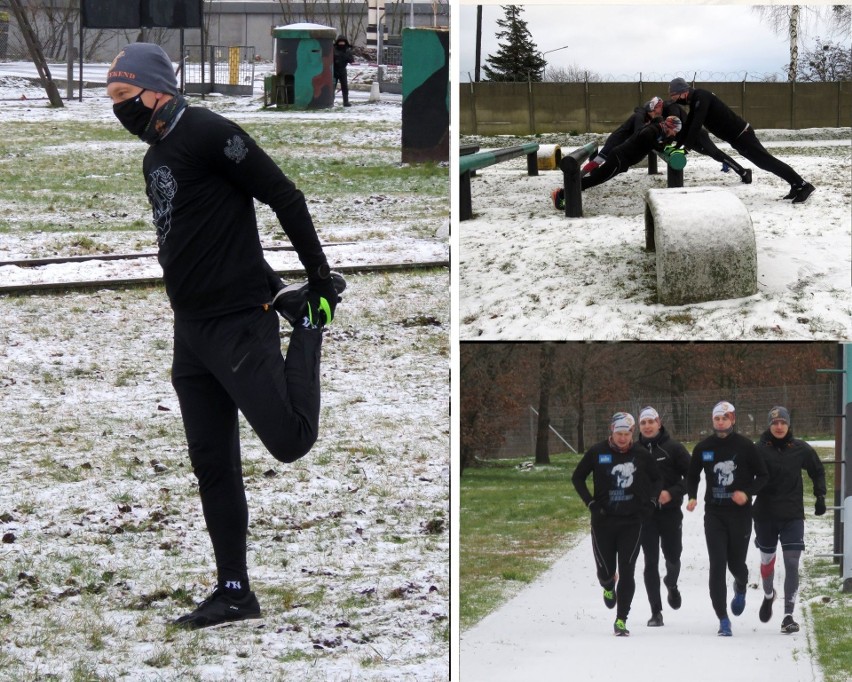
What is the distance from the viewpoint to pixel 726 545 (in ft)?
11.1

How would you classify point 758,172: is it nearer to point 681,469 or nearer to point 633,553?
point 681,469

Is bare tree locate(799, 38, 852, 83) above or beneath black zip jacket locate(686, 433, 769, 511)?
above

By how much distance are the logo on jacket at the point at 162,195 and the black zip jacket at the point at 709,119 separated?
1.11m

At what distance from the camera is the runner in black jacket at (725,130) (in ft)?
9.12

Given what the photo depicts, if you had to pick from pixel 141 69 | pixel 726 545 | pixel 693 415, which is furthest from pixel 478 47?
pixel 726 545

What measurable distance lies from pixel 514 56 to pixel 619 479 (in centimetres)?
108

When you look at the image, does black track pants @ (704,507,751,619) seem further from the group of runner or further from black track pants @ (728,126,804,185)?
black track pants @ (728,126,804,185)

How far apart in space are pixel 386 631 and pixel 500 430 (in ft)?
2.07

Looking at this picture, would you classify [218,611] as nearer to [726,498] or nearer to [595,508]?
[595,508]

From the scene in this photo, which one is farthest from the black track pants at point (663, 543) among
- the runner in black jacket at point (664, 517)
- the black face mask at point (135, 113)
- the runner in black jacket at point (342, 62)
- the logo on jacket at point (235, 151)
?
the runner in black jacket at point (342, 62)

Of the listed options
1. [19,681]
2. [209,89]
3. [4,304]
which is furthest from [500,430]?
[4,304]

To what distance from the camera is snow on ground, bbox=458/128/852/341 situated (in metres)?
2.87

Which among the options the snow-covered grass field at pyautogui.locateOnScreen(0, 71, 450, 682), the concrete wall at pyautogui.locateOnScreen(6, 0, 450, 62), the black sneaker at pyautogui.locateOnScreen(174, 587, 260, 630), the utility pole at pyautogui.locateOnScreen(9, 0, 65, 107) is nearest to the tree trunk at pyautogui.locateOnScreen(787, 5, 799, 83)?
the snow-covered grass field at pyautogui.locateOnScreen(0, 71, 450, 682)

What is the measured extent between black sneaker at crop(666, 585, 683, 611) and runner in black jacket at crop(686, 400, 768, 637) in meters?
0.08
